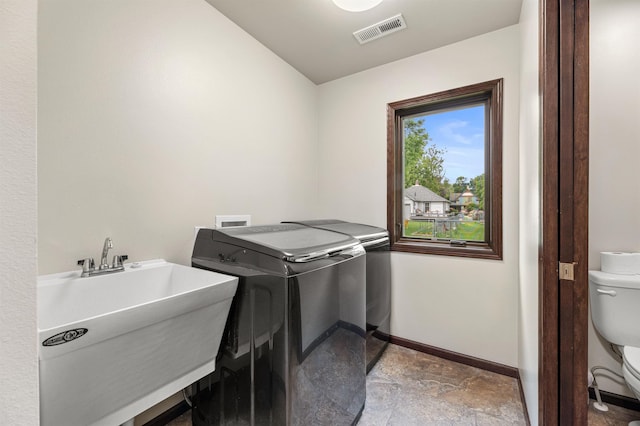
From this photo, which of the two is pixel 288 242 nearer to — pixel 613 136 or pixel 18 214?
pixel 18 214

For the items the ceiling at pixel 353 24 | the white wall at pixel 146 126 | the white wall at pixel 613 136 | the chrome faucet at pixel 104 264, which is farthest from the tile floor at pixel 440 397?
the ceiling at pixel 353 24

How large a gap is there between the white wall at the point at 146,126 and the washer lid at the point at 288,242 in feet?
1.45

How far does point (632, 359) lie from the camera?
131 cm

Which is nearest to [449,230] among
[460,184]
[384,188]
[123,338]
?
[460,184]

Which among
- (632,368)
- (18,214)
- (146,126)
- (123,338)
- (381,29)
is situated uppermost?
(381,29)

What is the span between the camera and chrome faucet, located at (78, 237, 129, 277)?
1189 millimetres

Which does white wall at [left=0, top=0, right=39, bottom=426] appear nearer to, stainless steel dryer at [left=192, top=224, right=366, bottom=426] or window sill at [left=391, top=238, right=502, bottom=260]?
stainless steel dryer at [left=192, top=224, right=366, bottom=426]

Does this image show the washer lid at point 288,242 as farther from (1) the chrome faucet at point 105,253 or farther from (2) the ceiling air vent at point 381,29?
(2) the ceiling air vent at point 381,29

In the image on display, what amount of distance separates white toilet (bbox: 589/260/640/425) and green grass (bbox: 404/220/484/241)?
789mm

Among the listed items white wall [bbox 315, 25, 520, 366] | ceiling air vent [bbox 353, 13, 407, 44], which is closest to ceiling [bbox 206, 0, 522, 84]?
ceiling air vent [bbox 353, 13, 407, 44]

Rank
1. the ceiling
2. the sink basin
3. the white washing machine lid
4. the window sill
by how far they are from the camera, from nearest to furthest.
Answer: the sink basin
the white washing machine lid
the ceiling
the window sill

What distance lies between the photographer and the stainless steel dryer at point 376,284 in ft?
6.64

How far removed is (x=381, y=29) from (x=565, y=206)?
177 centimetres

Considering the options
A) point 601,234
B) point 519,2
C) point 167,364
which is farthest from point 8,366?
point 519,2
